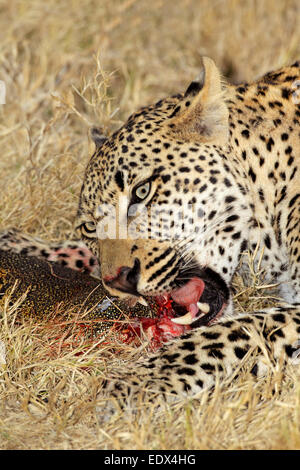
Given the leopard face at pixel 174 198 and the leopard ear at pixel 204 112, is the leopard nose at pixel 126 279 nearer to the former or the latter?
the leopard face at pixel 174 198

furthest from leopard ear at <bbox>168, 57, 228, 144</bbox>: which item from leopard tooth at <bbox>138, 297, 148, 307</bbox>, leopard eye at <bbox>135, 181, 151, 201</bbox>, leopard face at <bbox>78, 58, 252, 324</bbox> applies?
leopard tooth at <bbox>138, 297, 148, 307</bbox>

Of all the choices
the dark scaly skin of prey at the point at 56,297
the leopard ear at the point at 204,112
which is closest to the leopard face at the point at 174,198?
the leopard ear at the point at 204,112

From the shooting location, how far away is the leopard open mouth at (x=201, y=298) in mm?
4723

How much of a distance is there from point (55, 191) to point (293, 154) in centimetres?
250

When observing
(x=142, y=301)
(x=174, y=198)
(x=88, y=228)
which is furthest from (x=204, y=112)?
(x=142, y=301)

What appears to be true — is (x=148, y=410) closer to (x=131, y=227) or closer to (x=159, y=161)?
(x=131, y=227)

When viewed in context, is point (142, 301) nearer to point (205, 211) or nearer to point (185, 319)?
point (185, 319)

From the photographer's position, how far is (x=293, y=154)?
4.73 meters

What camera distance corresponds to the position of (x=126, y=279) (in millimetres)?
4375

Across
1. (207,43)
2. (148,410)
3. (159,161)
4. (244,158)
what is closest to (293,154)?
(244,158)

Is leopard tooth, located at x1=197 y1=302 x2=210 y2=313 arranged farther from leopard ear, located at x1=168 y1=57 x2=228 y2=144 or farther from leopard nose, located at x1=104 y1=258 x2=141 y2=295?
leopard ear, located at x1=168 y1=57 x2=228 y2=144

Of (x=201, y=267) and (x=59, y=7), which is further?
(x=59, y=7)
